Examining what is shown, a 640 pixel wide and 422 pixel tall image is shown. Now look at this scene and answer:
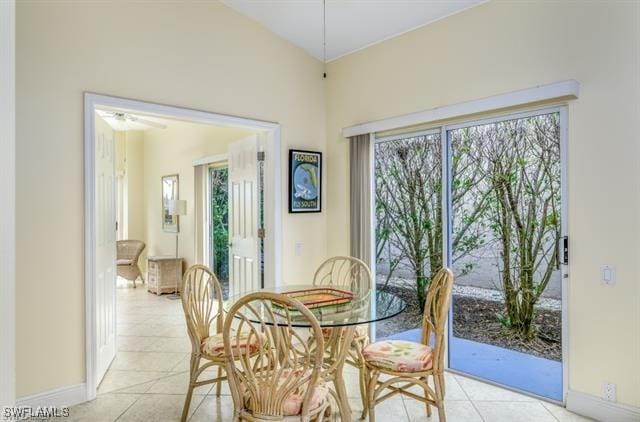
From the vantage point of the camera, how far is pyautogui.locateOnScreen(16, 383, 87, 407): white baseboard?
273cm

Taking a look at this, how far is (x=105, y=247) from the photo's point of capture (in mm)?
3443

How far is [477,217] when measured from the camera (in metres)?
3.32

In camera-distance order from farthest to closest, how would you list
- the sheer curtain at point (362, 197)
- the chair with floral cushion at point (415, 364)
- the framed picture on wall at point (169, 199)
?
the framed picture on wall at point (169, 199) < the sheer curtain at point (362, 197) < the chair with floral cushion at point (415, 364)


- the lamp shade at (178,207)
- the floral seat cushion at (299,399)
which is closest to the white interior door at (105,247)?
the floral seat cushion at (299,399)

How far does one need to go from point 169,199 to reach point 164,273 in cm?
132

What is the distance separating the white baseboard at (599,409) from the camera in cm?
251

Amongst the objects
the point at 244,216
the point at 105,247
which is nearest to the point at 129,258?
the point at 244,216

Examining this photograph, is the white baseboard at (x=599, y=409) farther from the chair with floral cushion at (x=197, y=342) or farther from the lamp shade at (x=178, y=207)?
the lamp shade at (x=178, y=207)

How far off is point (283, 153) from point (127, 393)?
2.44 metres

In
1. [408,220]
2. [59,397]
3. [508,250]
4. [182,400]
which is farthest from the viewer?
[408,220]

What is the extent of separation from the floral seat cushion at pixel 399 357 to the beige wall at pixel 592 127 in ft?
3.57

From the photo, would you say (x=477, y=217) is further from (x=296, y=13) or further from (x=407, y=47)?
(x=296, y=13)

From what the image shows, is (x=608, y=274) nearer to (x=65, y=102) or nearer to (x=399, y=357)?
(x=399, y=357)

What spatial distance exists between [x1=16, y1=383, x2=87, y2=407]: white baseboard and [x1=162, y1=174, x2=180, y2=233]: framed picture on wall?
4122 mm
